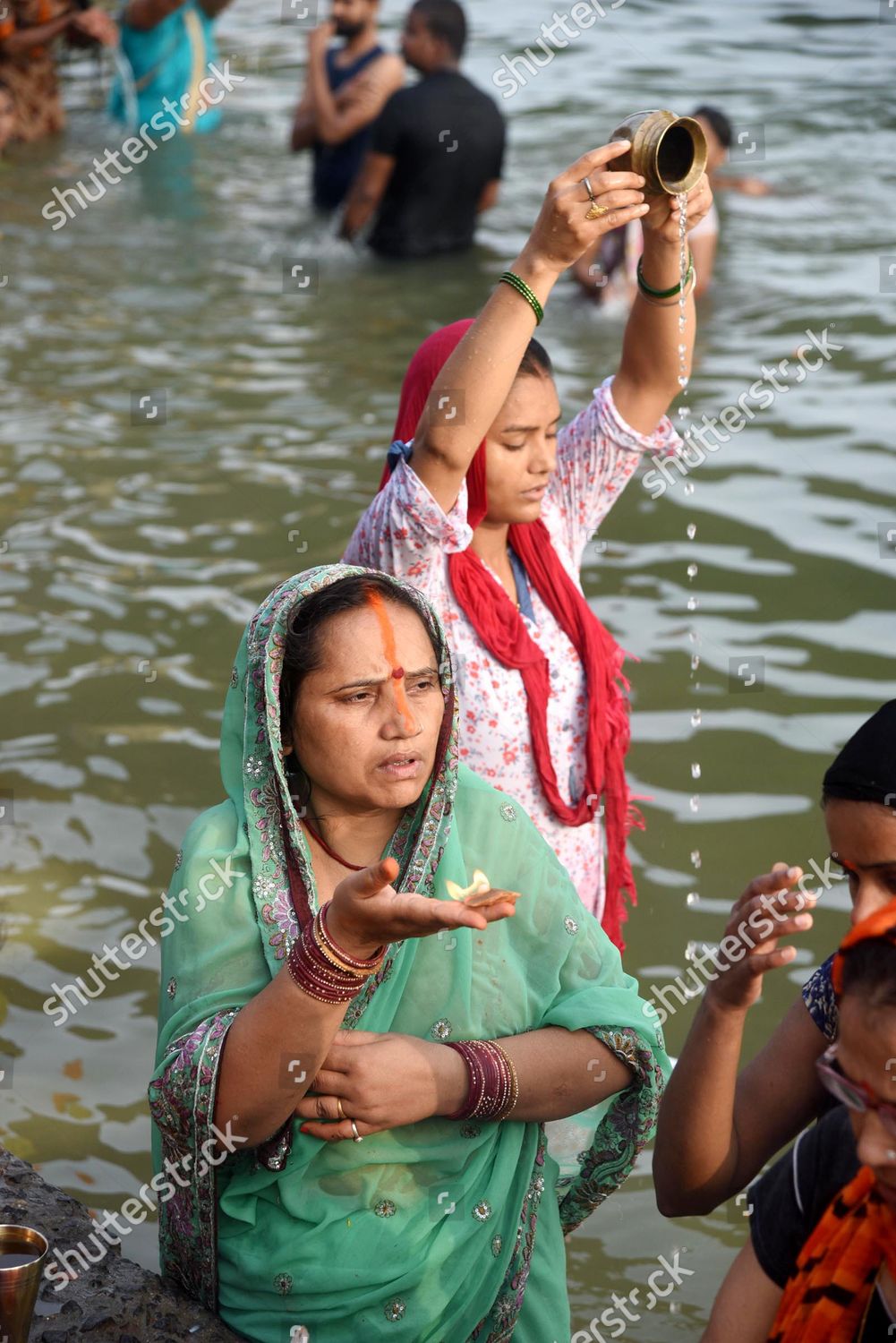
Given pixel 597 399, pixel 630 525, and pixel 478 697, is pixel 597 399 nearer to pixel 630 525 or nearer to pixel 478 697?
pixel 478 697

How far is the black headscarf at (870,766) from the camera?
7.01 feet

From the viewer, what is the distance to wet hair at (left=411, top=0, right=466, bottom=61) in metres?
9.05

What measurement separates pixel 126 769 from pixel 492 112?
18.4 ft

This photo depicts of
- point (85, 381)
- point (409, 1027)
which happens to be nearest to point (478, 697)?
point (409, 1027)

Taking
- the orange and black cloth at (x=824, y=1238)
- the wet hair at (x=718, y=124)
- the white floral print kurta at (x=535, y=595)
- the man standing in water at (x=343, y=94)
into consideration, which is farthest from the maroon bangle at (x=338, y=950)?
the man standing in water at (x=343, y=94)

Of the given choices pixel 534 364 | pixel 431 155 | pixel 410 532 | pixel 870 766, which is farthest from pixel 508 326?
pixel 431 155

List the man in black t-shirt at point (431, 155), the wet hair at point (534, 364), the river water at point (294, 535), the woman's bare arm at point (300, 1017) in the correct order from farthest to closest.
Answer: the man in black t-shirt at point (431, 155) < the river water at point (294, 535) < the wet hair at point (534, 364) < the woman's bare arm at point (300, 1017)

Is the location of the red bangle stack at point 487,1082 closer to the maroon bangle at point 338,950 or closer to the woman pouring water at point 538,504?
the maroon bangle at point 338,950

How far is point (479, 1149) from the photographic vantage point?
241 cm

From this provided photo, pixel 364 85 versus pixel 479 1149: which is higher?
pixel 364 85

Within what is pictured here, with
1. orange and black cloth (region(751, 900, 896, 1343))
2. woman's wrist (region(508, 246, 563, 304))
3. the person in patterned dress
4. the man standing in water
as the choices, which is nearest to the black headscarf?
orange and black cloth (region(751, 900, 896, 1343))

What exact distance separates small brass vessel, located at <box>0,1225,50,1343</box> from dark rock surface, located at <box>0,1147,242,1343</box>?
174 mm

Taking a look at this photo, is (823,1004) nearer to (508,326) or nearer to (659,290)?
(508,326)

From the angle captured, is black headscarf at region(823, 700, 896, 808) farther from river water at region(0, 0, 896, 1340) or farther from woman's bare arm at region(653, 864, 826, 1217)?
river water at region(0, 0, 896, 1340)
